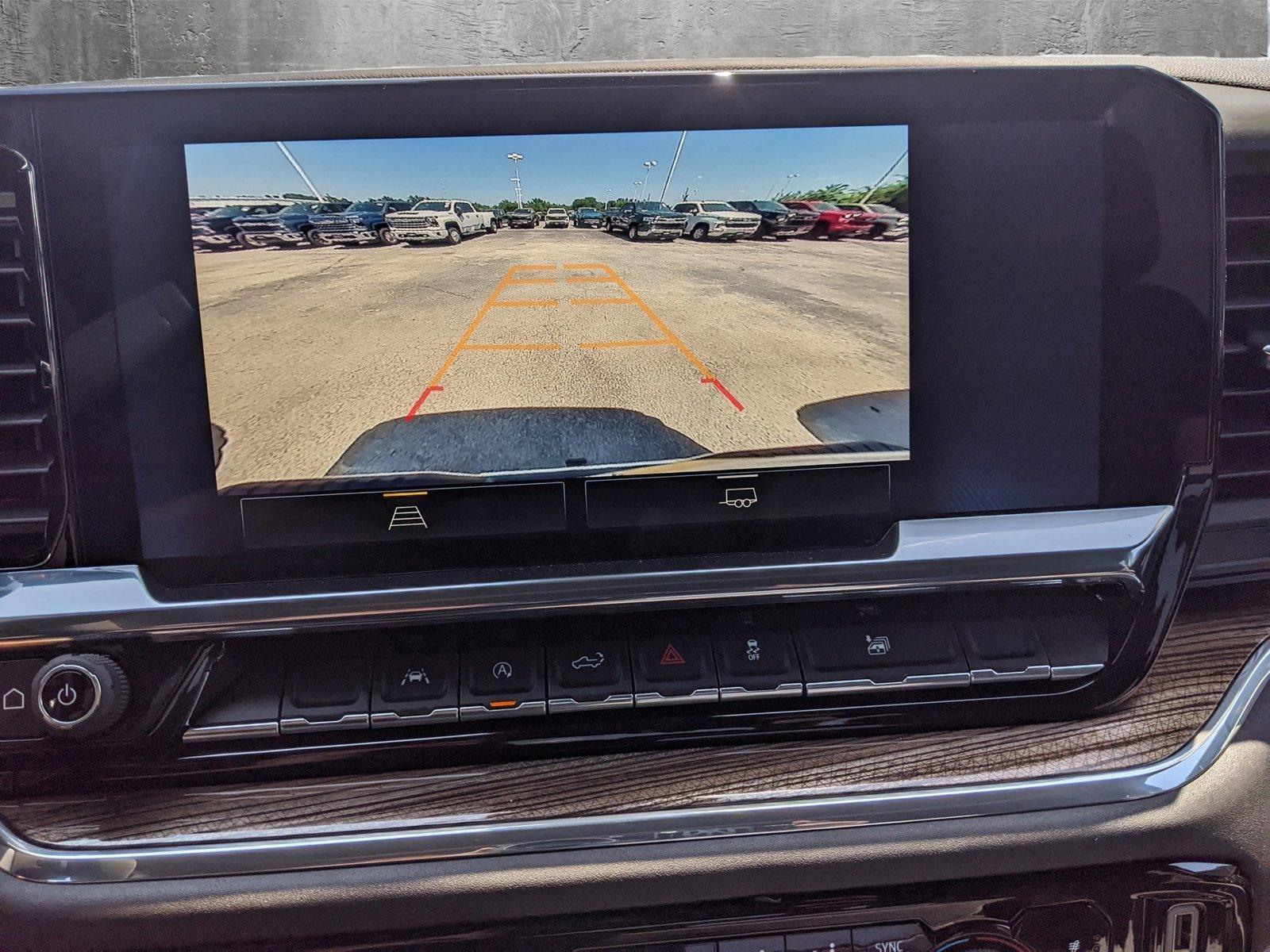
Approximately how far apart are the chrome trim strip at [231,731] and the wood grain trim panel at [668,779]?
0.26 feet

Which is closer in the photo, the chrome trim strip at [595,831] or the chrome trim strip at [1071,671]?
the chrome trim strip at [595,831]

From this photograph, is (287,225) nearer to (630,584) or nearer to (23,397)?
(23,397)

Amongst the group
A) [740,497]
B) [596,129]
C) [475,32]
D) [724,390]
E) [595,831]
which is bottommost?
[595,831]

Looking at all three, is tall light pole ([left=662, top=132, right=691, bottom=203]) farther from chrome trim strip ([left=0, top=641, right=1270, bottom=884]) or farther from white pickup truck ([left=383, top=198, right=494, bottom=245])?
chrome trim strip ([left=0, top=641, right=1270, bottom=884])

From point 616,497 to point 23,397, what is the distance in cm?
77

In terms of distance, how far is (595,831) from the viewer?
124cm

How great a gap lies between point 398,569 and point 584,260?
493 millimetres

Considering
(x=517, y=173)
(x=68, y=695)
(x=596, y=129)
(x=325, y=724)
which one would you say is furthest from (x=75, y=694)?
(x=596, y=129)

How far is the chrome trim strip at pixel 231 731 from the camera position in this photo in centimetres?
123

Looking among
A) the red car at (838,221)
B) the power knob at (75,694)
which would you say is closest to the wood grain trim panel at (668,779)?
the power knob at (75,694)

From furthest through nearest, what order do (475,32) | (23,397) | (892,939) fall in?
(475,32) → (892,939) → (23,397)

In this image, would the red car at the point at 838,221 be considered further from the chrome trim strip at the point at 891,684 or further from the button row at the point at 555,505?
the chrome trim strip at the point at 891,684

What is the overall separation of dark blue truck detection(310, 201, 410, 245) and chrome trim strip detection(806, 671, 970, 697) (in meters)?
0.83

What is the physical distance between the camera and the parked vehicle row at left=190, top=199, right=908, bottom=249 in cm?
118
